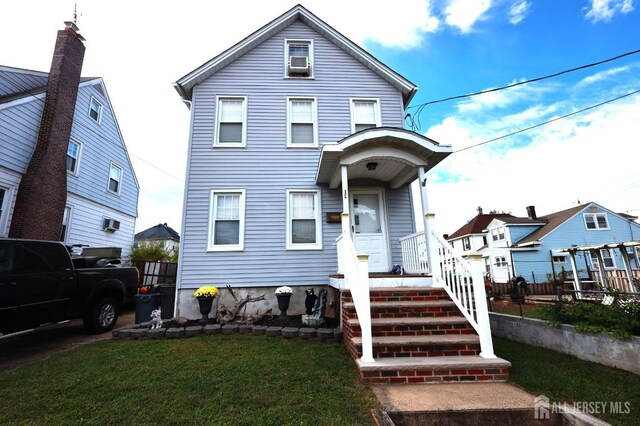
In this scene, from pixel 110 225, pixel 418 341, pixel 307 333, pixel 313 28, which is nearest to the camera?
pixel 418 341

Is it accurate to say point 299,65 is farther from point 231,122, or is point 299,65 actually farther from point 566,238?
point 566,238

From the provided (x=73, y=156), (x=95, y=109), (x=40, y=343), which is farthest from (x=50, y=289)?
(x=95, y=109)

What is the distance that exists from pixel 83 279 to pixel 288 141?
5706 millimetres

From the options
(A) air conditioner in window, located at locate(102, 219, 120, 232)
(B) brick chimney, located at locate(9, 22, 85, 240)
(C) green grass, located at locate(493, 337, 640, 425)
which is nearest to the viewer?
(C) green grass, located at locate(493, 337, 640, 425)

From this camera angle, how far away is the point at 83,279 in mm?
5359

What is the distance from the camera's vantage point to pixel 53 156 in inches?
348

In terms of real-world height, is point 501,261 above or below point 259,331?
above

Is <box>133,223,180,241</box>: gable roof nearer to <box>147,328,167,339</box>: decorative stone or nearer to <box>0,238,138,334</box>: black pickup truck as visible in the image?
<box>0,238,138,334</box>: black pickup truck

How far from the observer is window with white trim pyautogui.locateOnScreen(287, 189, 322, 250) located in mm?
7148

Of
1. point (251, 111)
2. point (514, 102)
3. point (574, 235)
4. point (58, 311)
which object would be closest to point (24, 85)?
point (251, 111)

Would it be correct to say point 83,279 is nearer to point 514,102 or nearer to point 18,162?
point 18,162

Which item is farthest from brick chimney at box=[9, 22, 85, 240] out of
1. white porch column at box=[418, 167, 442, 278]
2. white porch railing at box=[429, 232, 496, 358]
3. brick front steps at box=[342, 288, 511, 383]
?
white porch railing at box=[429, 232, 496, 358]

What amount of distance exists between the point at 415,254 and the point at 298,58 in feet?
22.3

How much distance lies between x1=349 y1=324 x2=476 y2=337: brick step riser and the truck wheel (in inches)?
216
